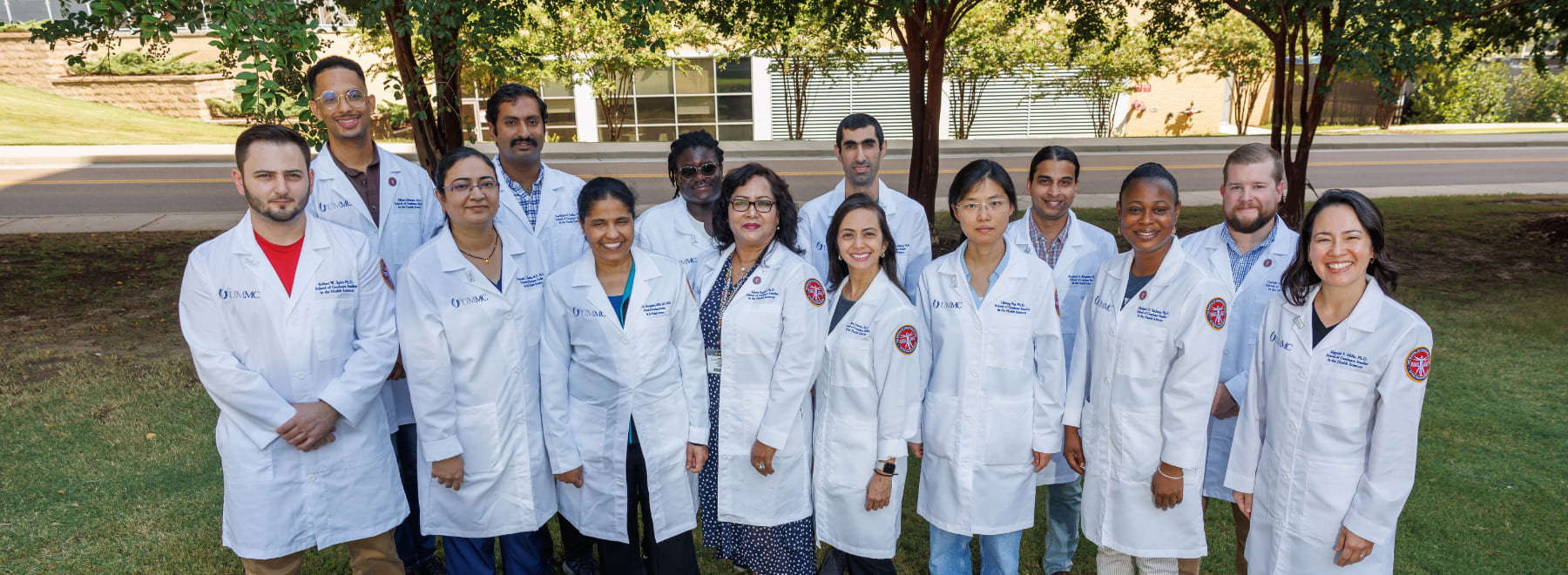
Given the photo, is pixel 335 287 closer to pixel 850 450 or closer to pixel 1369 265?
pixel 850 450

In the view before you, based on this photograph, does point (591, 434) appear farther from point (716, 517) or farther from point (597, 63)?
point (597, 63)

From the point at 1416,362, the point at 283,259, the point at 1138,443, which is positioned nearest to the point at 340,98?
the point at 283,259

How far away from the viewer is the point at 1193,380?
2.84 m

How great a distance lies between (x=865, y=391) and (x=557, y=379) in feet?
3.59

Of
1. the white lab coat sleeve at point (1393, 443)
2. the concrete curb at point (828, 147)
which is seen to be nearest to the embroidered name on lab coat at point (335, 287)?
the white lab coat sleeve at point (1393, 443)

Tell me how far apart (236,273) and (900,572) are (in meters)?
2.74

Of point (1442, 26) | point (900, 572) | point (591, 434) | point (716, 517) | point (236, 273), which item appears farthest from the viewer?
point (1442, 26)

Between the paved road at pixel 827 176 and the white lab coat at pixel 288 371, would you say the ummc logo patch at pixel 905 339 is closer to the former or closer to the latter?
the white lab coat at pixel 288 371

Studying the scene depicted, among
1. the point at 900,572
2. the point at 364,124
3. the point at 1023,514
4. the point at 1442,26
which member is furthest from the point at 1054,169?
the point at 1442,26

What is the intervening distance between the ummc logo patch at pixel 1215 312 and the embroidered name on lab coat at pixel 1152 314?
12 centimetres

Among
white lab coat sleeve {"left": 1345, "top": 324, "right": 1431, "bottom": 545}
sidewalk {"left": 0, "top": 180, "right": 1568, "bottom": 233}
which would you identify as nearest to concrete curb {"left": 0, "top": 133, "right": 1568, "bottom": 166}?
sidewalk {"left": 0, "top": 180, "right": 1568, "bottom": 233}

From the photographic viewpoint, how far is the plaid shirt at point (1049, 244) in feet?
Result: 11.8

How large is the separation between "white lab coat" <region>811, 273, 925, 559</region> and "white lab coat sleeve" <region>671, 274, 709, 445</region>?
1.40 ft

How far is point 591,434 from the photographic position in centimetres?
313
